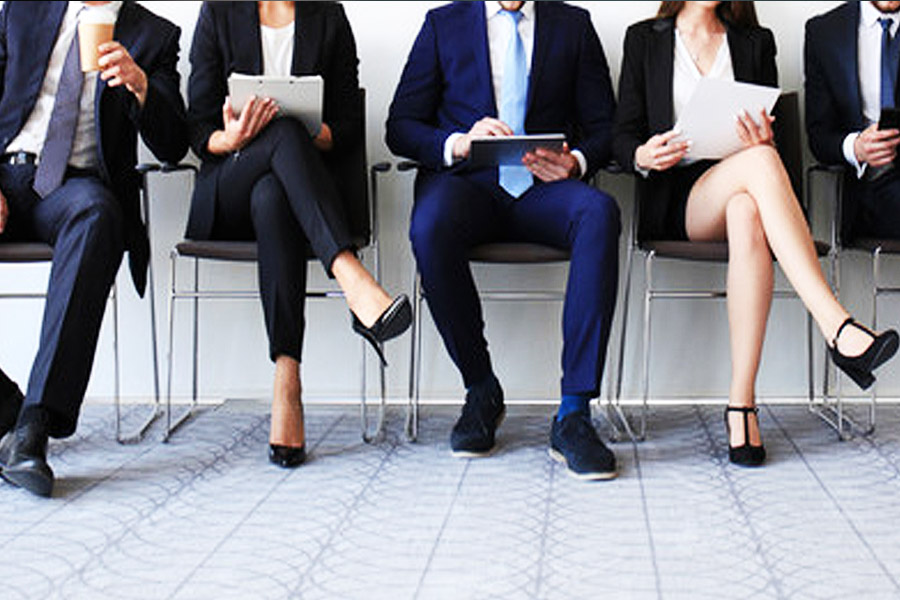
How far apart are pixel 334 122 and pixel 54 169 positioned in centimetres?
73

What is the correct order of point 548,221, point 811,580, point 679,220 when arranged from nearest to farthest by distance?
point 811,580 → point 548,221 → point 679,220

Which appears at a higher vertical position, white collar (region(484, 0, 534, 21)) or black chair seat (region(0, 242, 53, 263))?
white collar (region(484, 0, 534, 21))

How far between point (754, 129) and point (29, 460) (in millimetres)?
1826

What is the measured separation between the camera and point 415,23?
361 cm

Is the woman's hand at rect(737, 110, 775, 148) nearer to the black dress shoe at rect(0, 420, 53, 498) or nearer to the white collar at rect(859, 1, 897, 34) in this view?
the white collar at rect(859, 1, 897, 34)

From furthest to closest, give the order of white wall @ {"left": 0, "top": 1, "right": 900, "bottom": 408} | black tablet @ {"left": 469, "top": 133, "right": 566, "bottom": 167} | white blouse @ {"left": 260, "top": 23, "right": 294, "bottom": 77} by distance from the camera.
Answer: white wall @ {"left": 0, "top": 1, "right": 900, "bottom": 408} → white blouse @ {"left": 260, "top": 23, "right": 294, "bottom": 77} → black tablet @ {"left": 469, "top": 133, "right": 566, "bottom": 167}

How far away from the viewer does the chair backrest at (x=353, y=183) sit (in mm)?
3325

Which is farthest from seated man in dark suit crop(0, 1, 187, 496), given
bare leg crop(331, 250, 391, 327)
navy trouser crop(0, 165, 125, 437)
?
bare leg crop(331, 250, 391, 327)

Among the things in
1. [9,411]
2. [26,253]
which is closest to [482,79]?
[26,253]

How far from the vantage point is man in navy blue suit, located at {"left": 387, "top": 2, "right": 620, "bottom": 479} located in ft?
9.29

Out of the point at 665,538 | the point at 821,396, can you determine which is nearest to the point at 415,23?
the point at 821,396

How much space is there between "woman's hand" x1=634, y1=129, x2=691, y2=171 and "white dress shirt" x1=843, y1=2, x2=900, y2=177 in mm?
623

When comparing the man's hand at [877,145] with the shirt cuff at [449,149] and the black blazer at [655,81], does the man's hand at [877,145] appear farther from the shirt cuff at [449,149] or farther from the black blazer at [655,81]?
the shirt cuff at [449,149]

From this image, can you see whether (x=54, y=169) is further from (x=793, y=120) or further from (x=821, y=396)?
(x=821, y=396)
